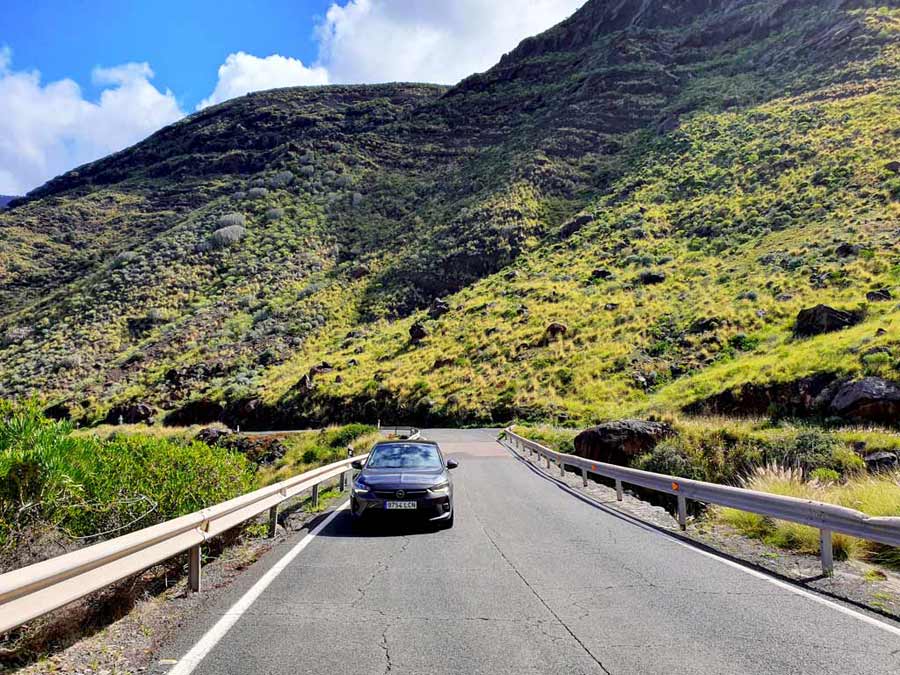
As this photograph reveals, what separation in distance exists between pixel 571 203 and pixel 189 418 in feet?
145

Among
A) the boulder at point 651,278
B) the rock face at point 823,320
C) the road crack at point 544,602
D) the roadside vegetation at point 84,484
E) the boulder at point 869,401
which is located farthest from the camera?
the boulder at point 651,278

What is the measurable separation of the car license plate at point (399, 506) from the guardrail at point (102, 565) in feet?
7.06

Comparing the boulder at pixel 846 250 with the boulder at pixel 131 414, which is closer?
the boulder at pixel 846 250

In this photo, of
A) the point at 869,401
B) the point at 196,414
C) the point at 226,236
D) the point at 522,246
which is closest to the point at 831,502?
the point at 869,401

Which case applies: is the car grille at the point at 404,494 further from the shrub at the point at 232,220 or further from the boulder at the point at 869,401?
the shrub at the point at 232,220

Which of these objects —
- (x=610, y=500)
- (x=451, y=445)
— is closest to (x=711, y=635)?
(x=610, y=500)

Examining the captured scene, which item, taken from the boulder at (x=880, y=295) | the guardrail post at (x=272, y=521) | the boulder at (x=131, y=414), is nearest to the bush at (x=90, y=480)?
the guardrail post at (x=272, y=521)

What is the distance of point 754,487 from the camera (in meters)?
9.12

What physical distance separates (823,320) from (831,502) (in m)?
21.0

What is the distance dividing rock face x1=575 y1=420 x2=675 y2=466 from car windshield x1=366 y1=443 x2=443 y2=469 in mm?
7474

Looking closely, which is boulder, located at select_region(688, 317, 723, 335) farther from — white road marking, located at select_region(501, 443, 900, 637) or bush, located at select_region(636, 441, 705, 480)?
white road marking, located at select_region(501, 443, 900, 637)

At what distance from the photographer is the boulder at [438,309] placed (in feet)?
161

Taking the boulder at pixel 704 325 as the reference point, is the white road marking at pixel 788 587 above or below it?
below

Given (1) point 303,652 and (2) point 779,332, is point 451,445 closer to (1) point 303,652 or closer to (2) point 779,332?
(2) point 779,332
